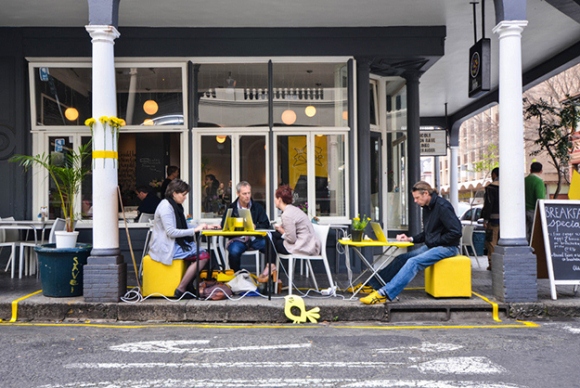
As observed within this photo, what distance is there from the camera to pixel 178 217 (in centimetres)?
704

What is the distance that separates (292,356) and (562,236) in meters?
4.34

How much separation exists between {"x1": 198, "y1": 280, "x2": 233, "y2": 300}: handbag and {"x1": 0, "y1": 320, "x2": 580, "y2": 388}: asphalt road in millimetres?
660

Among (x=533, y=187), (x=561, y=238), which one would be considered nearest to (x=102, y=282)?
(x=561, y=238)

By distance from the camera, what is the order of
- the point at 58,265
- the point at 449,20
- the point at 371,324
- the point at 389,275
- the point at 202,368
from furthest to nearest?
the point at 449,20, the point at 389,275, the point at 58,265, the point at 371,324, the point at 202,368

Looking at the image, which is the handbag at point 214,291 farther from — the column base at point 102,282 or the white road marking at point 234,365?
the white road marking at point 234,365

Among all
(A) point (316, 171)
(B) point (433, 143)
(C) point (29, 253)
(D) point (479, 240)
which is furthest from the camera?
(B) point (433, 143)

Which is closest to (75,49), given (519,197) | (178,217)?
(178,217)

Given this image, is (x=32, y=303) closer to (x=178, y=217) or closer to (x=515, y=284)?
(x=178, y=217)

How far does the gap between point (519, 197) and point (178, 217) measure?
13.9 feet

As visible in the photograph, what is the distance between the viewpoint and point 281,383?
167 inches

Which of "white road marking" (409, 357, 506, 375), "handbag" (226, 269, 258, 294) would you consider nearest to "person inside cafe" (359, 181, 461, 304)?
"handbag" (226, 269, 258, 294)

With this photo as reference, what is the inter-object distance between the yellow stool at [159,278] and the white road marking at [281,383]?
2657 millimetres

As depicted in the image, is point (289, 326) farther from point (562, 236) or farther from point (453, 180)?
point (453, 180)

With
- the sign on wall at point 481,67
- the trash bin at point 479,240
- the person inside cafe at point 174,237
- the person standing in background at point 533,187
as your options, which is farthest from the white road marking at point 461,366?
the trash bin at point 479,240
